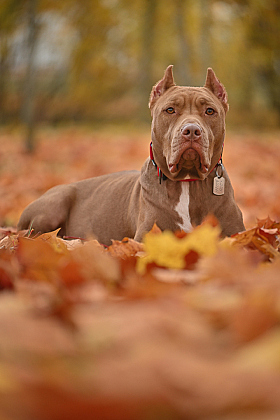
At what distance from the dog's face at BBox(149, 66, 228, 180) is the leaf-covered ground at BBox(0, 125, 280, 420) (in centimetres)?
127

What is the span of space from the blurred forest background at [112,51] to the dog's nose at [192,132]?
9.55 m

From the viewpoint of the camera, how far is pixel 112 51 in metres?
22.5

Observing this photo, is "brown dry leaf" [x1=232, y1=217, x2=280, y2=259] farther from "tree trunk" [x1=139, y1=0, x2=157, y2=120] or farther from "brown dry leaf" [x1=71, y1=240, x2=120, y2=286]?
"tree trunk" [x1=139, y1=0, x2=157, y2=120]

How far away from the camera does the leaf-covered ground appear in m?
0.79

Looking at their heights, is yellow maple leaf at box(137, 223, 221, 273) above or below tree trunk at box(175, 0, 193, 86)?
below

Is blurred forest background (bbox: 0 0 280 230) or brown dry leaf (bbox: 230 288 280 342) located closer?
brown dry leaf (bbox: 230 288 280 342)

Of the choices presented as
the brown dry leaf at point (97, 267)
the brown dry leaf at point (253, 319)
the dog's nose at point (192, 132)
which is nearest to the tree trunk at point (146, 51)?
the dog's nose at point (192, 132)

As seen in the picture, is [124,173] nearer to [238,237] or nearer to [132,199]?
[132,199]

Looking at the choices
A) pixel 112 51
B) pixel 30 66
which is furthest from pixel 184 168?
pixel 112 51

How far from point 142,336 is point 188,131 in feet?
6.90

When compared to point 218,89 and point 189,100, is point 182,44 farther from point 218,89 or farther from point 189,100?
point 189,100

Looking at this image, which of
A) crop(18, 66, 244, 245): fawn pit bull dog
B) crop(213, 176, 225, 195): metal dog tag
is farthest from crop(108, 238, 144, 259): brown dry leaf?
crop(213, 176, 225, 195): metal dog tag

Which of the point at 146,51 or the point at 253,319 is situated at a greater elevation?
the point at 146,51

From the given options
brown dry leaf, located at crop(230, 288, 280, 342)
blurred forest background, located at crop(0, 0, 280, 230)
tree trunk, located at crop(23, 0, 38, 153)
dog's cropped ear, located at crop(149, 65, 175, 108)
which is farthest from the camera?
tree trunk, located at crop(23, 0, 38, 153)
